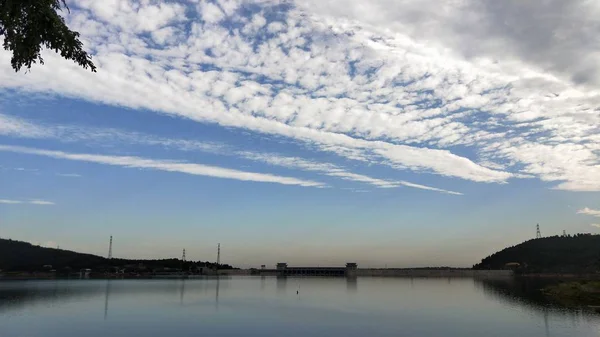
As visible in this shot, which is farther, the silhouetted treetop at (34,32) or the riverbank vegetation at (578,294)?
the riverbank vegetation at (578,294)

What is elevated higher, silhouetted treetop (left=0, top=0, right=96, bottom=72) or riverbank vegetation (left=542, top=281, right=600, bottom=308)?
silhouetted treetop (left=0, top=0, right=96, bottom=72)

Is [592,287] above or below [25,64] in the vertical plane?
below

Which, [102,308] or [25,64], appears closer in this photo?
[25,64]

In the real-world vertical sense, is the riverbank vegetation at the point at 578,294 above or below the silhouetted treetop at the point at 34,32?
below

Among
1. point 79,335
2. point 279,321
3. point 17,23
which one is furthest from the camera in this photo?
point 279,321

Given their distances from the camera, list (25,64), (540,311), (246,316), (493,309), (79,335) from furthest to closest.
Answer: (493,309) → (540,311) → (246,316) → (79,335) → (25,64)

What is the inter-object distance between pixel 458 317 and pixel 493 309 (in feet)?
75.1

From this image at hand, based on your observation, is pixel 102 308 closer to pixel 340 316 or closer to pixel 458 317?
pixel 340 316

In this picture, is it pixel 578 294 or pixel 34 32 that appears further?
pixel 578 294

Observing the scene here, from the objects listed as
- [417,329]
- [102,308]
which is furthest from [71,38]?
[102,308]

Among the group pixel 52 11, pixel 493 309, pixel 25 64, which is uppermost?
pixel 52 11

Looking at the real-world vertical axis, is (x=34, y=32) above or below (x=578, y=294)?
above

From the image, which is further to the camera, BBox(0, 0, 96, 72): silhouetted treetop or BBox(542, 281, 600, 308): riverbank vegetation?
BBox(542, 281, 600, 308): riverbank vegetation

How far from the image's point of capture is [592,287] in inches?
5271
